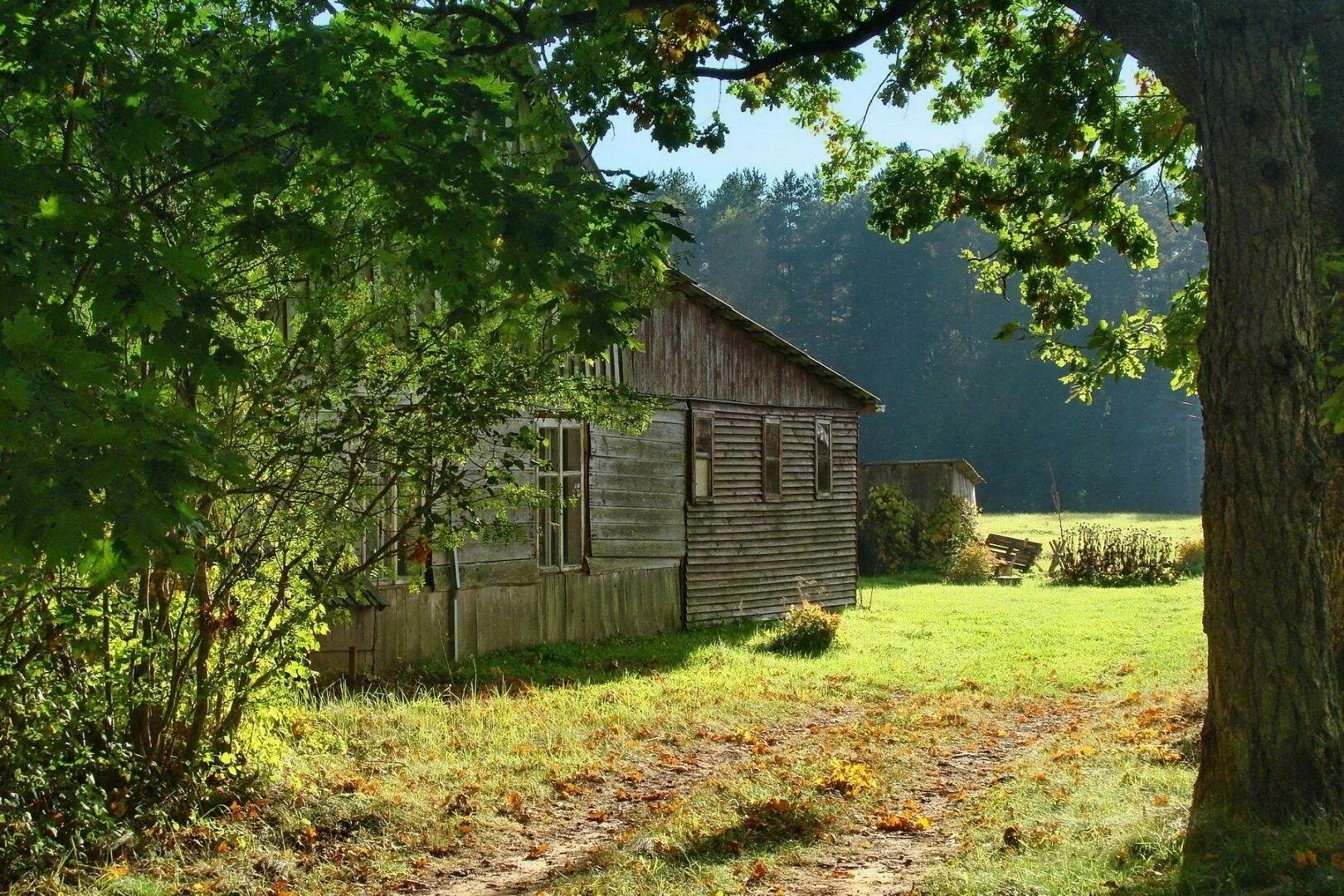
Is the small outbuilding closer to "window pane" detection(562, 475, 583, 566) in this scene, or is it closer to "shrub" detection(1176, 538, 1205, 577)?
"shrub" detection(1176, 538, 1205, 577)

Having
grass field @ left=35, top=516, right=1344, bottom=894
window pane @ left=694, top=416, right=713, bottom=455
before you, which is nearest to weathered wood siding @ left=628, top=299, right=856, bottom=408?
window pane @ left=694, top=416, right=713, bottom=455

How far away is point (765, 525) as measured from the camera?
2095 centimetres

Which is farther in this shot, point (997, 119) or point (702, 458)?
point (702, 458)

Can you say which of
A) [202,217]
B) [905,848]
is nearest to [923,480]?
[905,848]

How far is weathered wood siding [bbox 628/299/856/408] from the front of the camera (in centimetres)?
1819

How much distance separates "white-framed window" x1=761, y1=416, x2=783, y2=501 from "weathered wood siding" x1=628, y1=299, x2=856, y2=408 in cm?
44

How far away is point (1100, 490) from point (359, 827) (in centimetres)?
6894

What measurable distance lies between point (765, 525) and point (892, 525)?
13306 mm

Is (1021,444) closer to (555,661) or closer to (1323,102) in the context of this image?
(555,661)

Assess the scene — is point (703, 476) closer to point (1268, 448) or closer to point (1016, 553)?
point (1268, 448)

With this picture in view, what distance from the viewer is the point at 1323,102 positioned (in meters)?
7.14

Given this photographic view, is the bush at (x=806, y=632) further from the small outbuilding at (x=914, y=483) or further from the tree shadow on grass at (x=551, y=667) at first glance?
the small outbuilding at (x=914, y=483)

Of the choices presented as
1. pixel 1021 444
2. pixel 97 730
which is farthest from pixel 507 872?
pixel 1021 444

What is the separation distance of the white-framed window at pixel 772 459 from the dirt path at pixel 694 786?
1112cm
